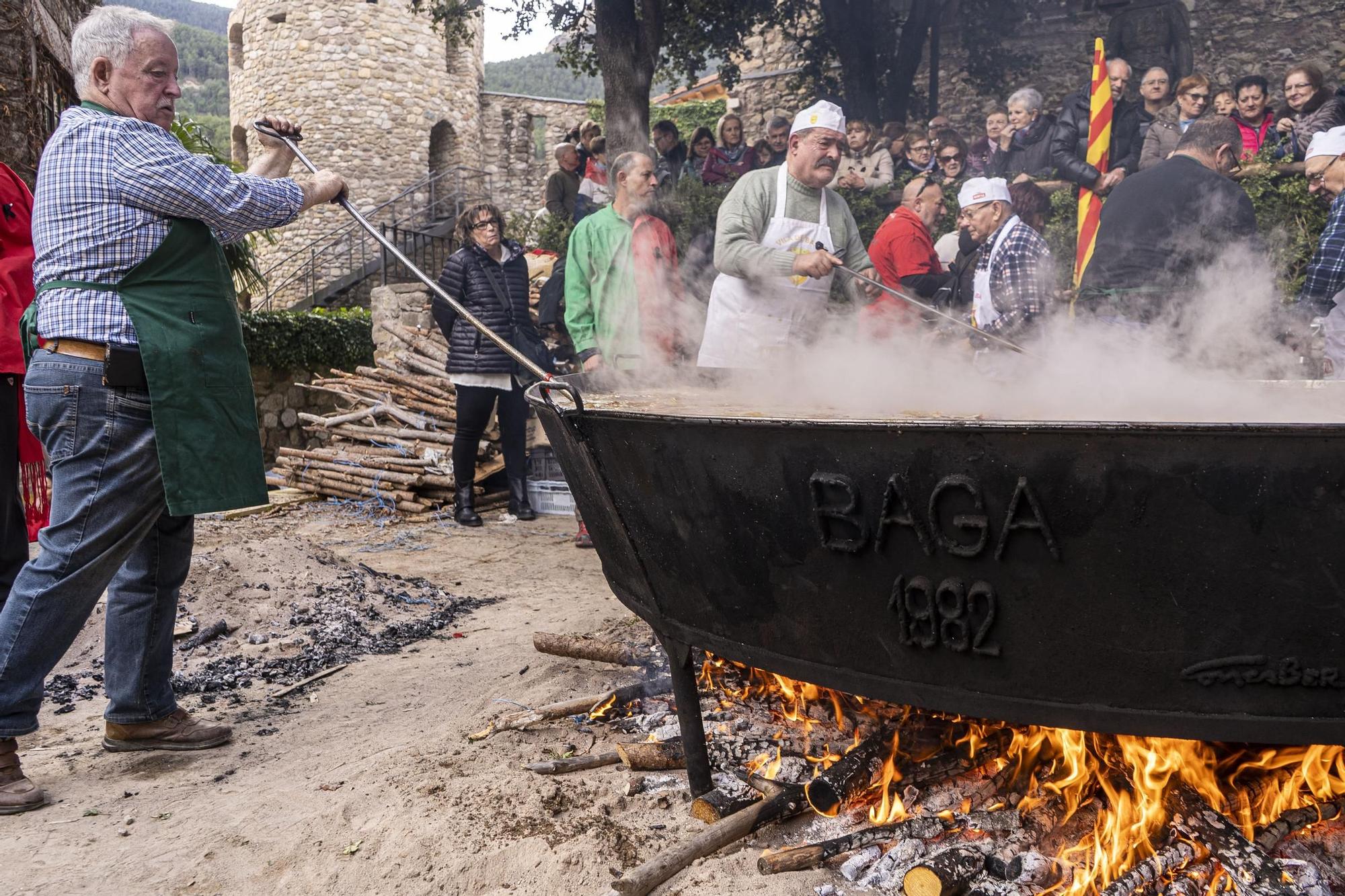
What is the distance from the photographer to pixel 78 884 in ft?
7.21

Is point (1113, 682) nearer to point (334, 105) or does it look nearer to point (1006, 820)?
point (1006, 820)

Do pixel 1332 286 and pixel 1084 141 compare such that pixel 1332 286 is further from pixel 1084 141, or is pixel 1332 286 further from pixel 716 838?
pixel 716 838

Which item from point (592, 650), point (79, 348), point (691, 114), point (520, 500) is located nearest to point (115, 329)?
point (79, 348)

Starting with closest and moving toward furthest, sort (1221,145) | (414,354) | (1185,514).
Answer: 1. (1185,514)
2. (1221,145)
3. (414,354)

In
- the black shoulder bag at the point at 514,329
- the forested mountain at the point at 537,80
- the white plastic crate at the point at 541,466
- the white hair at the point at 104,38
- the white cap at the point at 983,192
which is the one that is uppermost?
the forested mountain at the point at 537,80

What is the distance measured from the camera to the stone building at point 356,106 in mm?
21562

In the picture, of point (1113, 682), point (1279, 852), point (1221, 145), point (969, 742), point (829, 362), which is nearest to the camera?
point (1113, 682)

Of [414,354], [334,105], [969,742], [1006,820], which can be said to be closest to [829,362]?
[969,742]

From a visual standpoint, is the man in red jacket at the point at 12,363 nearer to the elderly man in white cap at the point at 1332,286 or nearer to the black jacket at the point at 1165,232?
the black jacket at the point at 1165,232

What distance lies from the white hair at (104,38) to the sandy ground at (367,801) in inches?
78.6

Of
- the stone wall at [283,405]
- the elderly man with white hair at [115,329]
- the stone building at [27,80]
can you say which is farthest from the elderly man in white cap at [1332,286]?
the stone wall at [283,405]

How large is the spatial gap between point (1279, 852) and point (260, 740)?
2874mm

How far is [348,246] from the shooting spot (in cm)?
2216

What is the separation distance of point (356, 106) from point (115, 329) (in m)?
21.6
